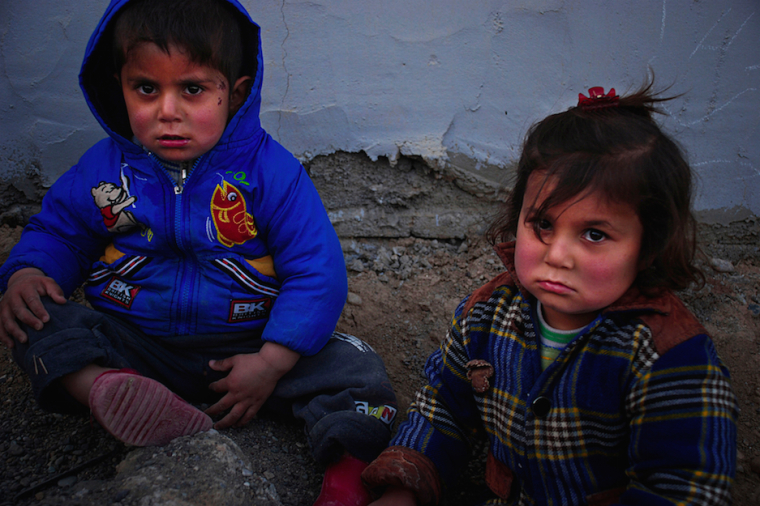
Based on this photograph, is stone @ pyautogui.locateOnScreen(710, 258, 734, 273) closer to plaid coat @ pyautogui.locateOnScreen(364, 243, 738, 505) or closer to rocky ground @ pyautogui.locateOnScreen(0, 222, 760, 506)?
rocky ground @ pyautogui.locateOnScreen(0, 222, 760, 506)

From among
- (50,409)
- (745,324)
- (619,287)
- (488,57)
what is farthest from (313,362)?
(745,324)

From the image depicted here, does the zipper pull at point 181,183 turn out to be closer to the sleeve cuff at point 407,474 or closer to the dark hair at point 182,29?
the dark hair at point 182,29

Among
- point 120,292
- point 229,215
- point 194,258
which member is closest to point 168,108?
point 229,215

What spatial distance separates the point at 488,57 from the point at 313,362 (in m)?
1.54

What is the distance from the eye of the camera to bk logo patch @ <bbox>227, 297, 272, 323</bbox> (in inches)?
64.4

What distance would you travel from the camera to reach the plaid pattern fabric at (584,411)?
95 cm

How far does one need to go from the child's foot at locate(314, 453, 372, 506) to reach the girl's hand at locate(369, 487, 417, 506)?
9 cm

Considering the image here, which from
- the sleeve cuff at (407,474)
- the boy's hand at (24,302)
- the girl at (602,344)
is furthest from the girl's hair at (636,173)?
the boy's hand at (24,302)

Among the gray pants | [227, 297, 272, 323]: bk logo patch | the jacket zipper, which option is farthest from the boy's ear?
the gray pants

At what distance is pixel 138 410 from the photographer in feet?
4.23

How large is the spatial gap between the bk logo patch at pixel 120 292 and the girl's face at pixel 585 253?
1.25 metres

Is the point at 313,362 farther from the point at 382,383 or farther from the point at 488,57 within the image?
the point at 488,57

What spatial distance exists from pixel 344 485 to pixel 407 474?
0.75 feet

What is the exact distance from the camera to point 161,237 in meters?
1.58
